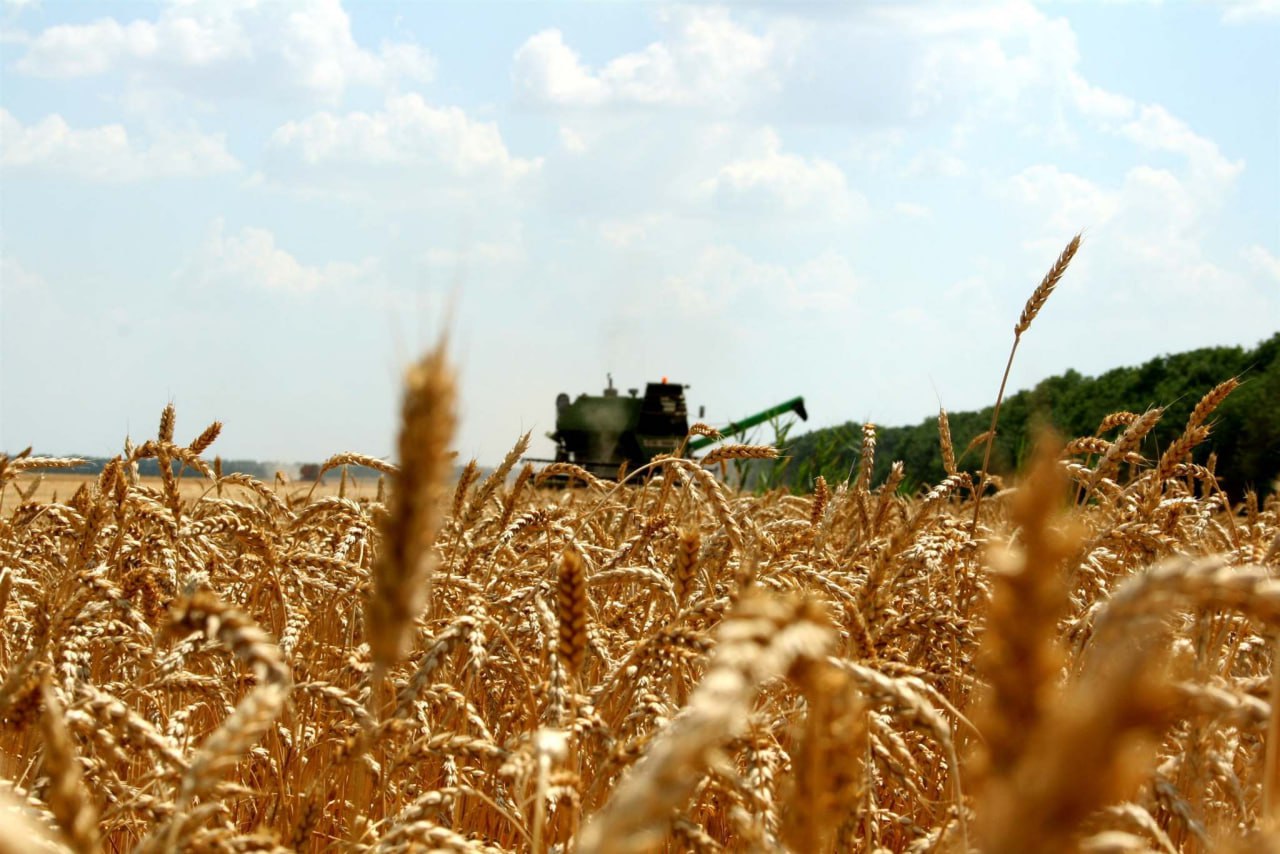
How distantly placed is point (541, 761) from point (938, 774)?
1.87m

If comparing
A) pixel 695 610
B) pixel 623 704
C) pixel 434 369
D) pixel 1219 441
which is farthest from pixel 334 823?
pixel 1219 441

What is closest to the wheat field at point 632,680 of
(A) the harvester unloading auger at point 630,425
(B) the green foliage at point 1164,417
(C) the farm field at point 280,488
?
(C) the farm field at point 280,488

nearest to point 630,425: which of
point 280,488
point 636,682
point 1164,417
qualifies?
point 1164,417

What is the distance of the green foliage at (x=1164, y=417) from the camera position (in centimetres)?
1596

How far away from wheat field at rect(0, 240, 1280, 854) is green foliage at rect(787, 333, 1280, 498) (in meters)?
7.31

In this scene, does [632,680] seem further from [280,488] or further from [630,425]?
[630,425]

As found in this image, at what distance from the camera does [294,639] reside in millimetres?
2377

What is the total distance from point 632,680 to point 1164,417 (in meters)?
16.5

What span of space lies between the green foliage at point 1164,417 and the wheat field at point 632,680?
24.0ft

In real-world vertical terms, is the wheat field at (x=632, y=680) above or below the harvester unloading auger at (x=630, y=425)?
below

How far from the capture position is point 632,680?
2.05 meters

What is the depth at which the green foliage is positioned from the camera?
16.0 m

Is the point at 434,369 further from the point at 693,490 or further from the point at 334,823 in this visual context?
the point at 693,490

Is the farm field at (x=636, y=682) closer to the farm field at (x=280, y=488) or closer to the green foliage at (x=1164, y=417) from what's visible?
the farm field at (x=280, y=488)
